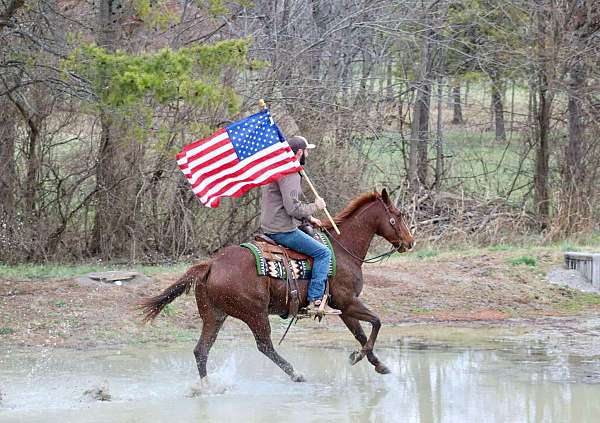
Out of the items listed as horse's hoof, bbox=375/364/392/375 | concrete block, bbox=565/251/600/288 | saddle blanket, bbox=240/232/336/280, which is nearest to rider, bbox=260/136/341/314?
saddle blanket, bbox=240/232/336/280

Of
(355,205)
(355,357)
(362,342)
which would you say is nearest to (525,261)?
(355,205)

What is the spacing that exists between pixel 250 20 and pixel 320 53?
1.68 meters

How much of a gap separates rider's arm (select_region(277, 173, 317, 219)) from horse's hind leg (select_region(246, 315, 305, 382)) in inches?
46.2

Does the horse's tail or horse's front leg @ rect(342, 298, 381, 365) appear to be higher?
the horse's tail

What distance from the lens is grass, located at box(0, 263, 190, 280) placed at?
16.9 meters

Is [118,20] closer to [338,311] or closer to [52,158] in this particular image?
[52,158]

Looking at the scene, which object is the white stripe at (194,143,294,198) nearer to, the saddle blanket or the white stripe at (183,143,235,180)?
the white stripe at (183,143,235,180)

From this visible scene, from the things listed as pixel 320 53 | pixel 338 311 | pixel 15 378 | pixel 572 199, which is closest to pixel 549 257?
pixel 572 199

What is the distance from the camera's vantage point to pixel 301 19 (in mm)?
23516

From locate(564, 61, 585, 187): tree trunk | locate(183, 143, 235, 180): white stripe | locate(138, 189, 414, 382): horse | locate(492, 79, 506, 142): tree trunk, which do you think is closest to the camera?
locate(138, 189, 414, 382): horse

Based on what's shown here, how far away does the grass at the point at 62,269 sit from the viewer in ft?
55.4

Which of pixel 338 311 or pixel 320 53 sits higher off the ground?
pixel 320 53

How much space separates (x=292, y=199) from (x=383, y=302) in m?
5.96

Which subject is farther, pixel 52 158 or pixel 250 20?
pixel 250 20
